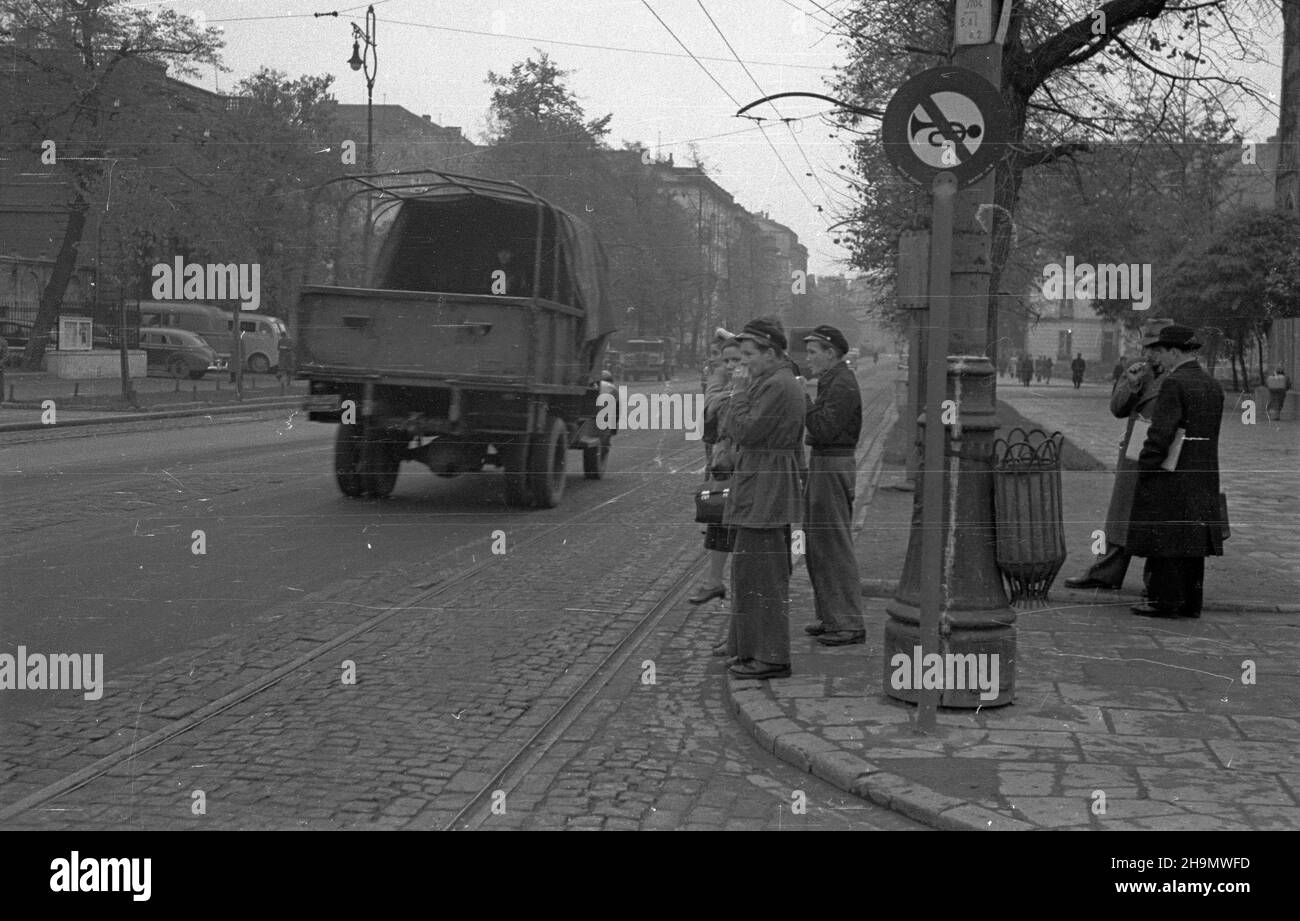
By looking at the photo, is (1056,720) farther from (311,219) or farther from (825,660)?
(311,219)

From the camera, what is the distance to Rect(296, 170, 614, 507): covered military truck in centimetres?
1223

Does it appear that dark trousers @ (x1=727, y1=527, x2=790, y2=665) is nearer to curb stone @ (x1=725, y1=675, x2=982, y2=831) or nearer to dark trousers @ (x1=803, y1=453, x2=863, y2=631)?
curb stone @ (x1=725, y1=675, x2=982, y2=831)

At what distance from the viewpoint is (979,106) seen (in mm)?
5527

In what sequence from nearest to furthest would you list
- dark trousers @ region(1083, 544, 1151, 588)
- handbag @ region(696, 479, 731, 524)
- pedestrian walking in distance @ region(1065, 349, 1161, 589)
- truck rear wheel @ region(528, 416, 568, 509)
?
handbag @ region(696, 479, 731, 524) → pedestrian walking in distance @ region(1065, 349, 1161, 589) → dark trousers @ region(1083, 544, 1151, 588) → truck rear wheel @ region(528, 416, 568, 509)

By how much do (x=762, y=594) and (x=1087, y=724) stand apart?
1688 mm

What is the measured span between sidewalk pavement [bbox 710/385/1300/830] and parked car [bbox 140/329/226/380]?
48.1ft

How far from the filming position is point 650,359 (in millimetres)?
14602

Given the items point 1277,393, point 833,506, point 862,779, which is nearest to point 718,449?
point 833,506

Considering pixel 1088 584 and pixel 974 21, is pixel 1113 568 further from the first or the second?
pixel 974 21

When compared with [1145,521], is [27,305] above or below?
above

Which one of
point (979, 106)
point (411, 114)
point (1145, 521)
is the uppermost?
point (411, 114)

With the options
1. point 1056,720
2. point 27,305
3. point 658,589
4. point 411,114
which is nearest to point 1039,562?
point 1056,720

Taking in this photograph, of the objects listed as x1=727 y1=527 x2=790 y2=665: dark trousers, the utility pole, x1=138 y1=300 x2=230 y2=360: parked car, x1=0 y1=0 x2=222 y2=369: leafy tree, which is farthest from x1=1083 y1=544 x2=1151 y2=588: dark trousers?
x1=0 y1=0 x2=222 y2=369: leafy tree
